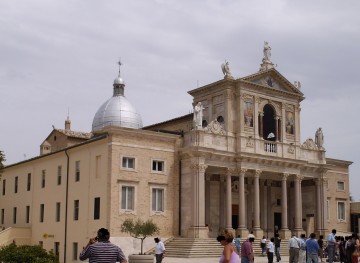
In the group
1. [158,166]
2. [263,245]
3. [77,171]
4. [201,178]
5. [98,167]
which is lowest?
[263,245]

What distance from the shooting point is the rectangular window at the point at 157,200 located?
4384 centimetres

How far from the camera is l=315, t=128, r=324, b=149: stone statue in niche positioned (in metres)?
53.3

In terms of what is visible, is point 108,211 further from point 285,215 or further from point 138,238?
point 285,215

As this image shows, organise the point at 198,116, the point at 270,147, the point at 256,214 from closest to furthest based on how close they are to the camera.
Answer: the point at 198,116, the point at 256,214, the point at 270,147

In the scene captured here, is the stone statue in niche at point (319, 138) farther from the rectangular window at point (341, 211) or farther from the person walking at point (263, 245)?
the person walking at point (263, 245)

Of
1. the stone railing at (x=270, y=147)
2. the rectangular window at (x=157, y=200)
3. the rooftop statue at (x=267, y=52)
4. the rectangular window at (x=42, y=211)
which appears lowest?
the rectangular window at (x=42, y=211)

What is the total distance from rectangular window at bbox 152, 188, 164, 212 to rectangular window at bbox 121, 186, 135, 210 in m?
1.85

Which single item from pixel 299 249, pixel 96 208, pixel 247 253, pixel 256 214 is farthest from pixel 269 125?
pixel 247 253

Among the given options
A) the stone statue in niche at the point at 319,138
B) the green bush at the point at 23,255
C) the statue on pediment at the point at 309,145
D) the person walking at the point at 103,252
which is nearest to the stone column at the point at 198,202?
the statue on pediment at the point at 309,145

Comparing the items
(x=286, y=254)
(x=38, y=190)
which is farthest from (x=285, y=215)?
(x=38, y=190)

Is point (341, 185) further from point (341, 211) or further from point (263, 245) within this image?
point (263, 245)

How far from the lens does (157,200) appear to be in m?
44.1

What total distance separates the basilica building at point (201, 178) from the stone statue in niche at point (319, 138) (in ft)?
0.42

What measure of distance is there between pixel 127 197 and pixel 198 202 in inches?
208
